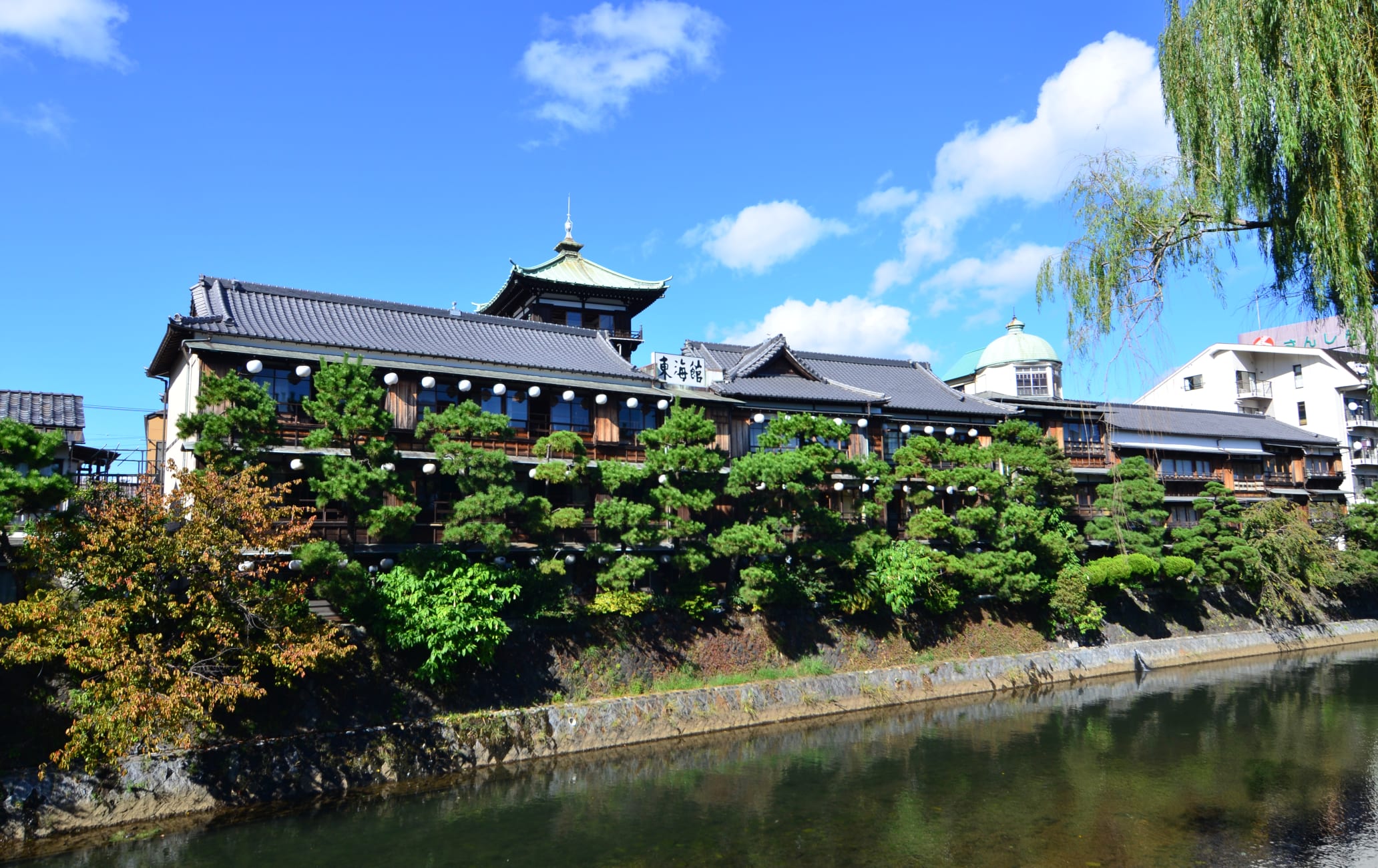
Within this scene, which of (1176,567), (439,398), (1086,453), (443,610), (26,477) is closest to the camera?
(26,477)

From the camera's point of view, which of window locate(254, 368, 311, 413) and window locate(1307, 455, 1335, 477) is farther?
window locate(1307, 455, 1335, 477)

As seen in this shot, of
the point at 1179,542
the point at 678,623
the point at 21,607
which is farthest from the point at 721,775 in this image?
the point at 1179,542

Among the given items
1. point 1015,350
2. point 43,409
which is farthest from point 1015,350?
point 43,409

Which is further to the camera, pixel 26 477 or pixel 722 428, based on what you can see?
pixel 722 428

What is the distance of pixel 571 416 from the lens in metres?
34.2

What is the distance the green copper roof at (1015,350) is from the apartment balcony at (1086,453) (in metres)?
7.47

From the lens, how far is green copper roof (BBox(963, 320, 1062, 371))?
54.3 metres

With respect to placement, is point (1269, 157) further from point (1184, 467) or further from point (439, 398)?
point (1184, 467)

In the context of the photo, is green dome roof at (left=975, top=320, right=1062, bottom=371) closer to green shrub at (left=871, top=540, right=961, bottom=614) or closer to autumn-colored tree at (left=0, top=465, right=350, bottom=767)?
green shrub at (left=871, top=540, right=961, bottom=614)

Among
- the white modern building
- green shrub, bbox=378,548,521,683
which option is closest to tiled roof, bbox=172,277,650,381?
green shrub, bbox=378,548,521,683

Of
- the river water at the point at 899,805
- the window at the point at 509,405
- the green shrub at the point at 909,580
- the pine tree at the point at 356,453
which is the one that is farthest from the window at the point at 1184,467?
the pine tree at the point at 356,453

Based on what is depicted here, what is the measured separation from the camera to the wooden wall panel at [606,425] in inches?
1345

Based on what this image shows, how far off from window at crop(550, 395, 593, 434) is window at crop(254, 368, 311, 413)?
8.86m

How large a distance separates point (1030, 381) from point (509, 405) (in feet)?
116
